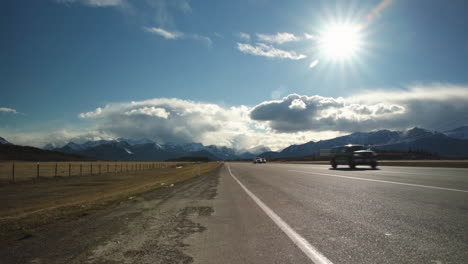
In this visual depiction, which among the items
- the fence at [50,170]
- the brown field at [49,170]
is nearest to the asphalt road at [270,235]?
the fence at [50,170]

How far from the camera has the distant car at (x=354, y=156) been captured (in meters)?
23.5

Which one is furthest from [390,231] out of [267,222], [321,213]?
[267,222]

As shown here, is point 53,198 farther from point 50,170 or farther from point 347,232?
point 50,170

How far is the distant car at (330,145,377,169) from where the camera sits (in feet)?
77.0

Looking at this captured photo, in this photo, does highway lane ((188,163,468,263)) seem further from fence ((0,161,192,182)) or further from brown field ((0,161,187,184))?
brown field ((0,161,187,184))

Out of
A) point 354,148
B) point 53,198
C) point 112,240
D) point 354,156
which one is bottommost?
point 53,198

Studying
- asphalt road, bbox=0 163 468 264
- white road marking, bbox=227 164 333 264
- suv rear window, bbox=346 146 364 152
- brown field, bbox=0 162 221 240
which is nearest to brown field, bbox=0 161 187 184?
brown field, bbox=0 162 221 240

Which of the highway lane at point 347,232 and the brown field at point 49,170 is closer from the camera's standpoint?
the highway lane at point 347,232

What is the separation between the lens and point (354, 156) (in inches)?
945

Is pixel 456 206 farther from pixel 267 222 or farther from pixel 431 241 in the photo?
pixel 267 222

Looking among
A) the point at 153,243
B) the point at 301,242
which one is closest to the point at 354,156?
the point at 301,242

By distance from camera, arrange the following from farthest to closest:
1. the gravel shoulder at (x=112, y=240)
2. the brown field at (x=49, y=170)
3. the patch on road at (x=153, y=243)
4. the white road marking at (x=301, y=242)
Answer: the brown field at (x=49, y=170) < the gravel shoulder at (x=112, y=240) < the patch on road at (x=153, y=243) < the white road marking at (x=301, y=242)

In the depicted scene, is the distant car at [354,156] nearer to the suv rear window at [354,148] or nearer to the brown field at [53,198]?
the suv rear window at [354,148]

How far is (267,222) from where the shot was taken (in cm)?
570
